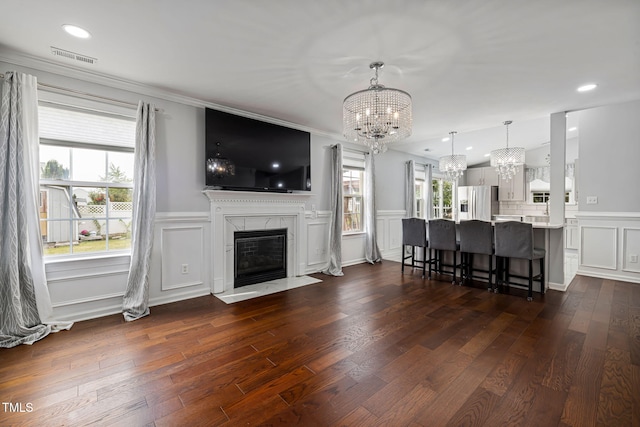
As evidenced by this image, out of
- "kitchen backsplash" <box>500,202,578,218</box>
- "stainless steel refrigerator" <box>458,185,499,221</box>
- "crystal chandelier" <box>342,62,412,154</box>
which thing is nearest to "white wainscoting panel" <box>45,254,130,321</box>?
"crystal chandelier" <box>342,62,412,154</box>

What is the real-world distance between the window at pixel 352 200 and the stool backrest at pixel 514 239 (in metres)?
2.65

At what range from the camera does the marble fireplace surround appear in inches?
148

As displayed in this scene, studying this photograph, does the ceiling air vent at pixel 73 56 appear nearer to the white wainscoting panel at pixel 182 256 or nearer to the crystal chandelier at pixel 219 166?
the crystal chandelier at pixel 219 166

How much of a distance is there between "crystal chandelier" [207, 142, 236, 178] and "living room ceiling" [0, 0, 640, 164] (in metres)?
0.73

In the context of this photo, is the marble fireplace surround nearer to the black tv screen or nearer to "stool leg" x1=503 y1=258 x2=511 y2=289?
the black tv screen

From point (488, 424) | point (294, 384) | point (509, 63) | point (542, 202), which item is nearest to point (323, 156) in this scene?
point (509, 63)

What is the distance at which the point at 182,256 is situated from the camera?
352cm

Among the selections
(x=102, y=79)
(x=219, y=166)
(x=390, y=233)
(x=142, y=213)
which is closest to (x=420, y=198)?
(x=390, y=233)

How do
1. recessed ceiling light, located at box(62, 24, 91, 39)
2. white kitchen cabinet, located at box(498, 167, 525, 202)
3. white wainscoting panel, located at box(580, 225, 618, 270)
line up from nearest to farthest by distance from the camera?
recessed ceiling light, located at box(62, 24, 91, 39) < white wainscoting panel, located at box(580, 225, 618, 270) < white kitchen cabinet, located at box(498, 167, 525, 202)

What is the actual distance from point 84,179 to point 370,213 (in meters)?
4.52

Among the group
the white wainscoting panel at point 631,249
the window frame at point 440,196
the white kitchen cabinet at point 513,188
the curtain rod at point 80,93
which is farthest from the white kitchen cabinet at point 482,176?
the curtain rod at point 80,93

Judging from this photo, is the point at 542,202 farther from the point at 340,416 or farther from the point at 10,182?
the point at 10,182

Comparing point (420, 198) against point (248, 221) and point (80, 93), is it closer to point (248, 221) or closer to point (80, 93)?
point (248, 221)

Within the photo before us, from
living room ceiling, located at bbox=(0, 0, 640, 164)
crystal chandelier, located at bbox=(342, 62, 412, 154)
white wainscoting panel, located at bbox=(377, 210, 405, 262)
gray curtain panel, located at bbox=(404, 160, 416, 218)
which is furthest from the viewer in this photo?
gray curtain panel, located at bbox=(404, 160, 416, 218)
